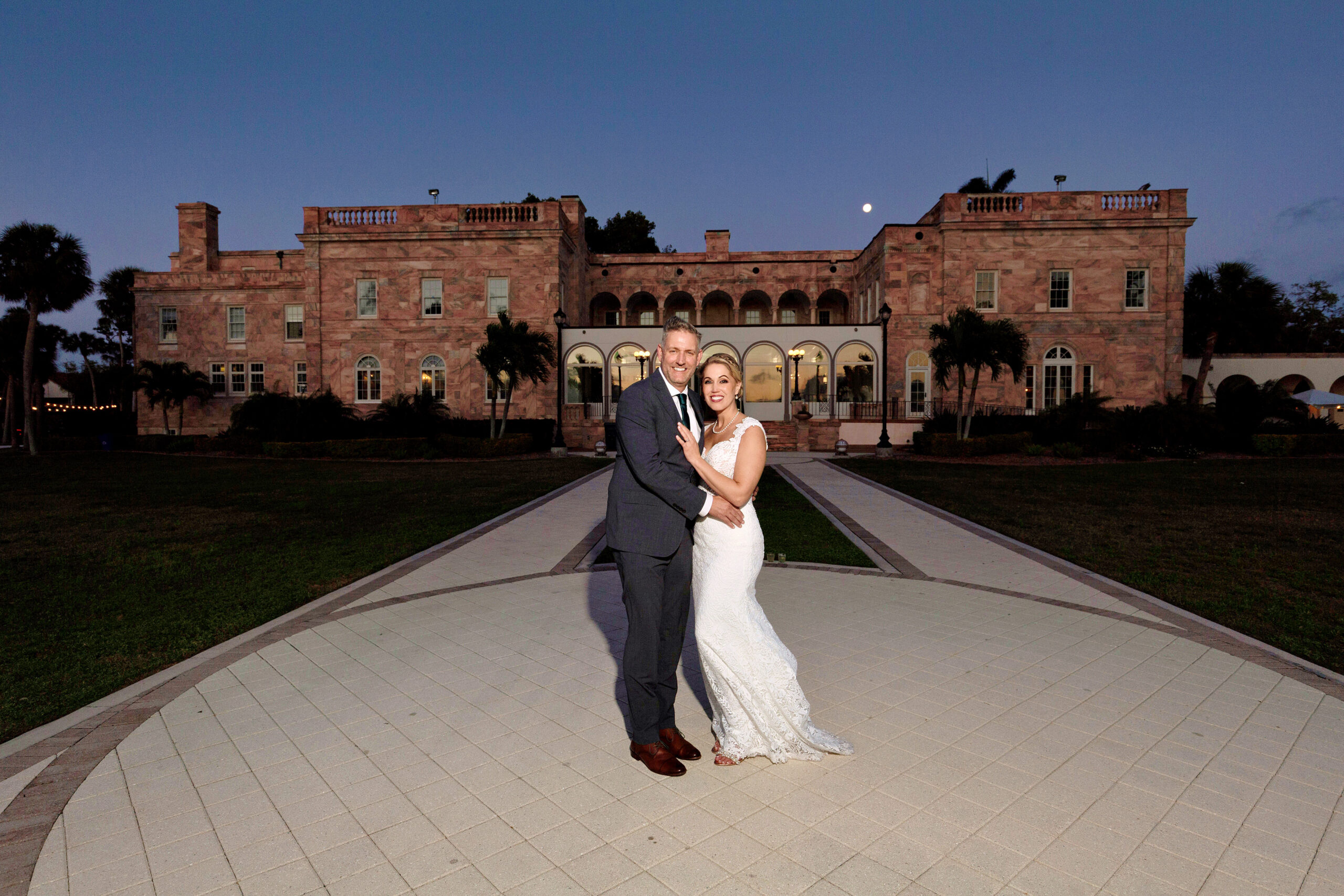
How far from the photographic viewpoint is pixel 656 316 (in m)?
38.8

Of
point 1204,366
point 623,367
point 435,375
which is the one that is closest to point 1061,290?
point 1204,366

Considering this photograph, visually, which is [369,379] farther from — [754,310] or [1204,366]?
[1204,366]

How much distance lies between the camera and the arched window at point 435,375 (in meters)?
31.1

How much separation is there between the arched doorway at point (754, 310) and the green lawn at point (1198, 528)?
67.1 feet

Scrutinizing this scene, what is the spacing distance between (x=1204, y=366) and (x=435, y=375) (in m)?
35.4

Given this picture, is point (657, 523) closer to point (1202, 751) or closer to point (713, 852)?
point (713, 852)

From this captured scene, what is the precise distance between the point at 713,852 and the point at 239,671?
3.52 m

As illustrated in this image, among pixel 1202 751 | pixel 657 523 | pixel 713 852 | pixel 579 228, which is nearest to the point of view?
pixel 713 852

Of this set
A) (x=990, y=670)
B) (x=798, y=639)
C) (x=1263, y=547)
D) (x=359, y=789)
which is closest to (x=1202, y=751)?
(x=990, y=670)

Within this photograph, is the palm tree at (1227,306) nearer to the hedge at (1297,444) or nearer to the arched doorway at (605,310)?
the hedge at (1297,444)

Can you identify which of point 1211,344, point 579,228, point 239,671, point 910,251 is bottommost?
point 239,671

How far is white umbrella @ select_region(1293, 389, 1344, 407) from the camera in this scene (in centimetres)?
3063

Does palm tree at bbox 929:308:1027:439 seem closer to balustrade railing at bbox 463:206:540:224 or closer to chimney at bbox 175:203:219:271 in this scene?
balustrade railing at bbox 463:206:540:224

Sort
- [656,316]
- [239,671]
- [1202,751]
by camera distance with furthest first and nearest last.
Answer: [656,316] → [239,671] → [1202,751]
